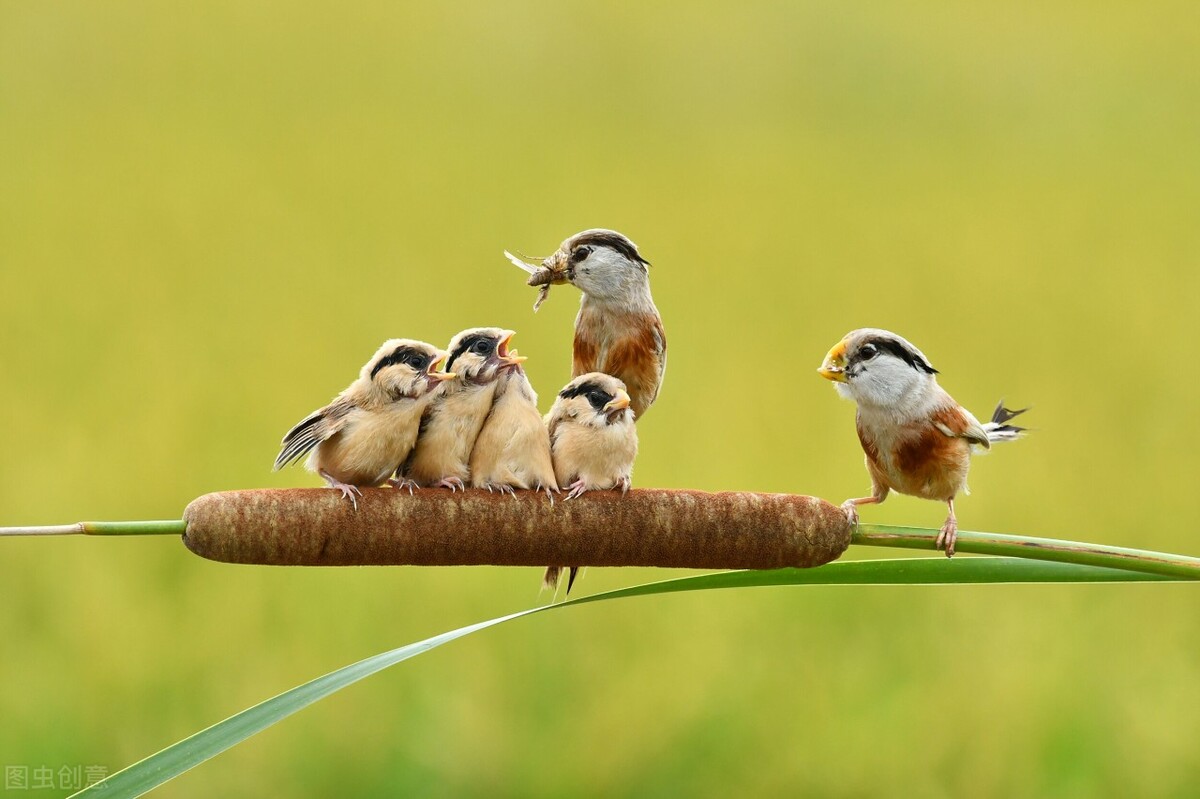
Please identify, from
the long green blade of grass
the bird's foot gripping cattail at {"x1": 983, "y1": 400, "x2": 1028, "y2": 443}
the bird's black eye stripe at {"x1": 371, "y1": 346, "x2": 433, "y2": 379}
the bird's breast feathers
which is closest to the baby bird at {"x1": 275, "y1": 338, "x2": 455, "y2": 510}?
the bird's black eye stripe at {"x1": 371, "y1": 346, "x2": 433, "y2": 379}

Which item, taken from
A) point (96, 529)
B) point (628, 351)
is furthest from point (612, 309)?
point (96, 529)

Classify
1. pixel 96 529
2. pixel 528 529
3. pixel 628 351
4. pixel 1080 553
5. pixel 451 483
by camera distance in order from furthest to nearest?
pixel 628 351 → pixel 451 483 → pixel 528 529 → pixel 1080 553 → pixel 96 529

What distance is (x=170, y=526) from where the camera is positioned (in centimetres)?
146

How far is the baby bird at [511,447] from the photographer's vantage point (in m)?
2.09

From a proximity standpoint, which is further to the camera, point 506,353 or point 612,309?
point 612,309

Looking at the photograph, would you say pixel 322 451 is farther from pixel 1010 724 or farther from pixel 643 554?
pixel 1010 724

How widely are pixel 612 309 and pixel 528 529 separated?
765 millimetres

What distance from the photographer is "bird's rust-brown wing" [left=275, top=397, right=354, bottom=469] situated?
2.00 meters

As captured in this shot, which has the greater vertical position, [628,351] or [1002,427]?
[628,351]

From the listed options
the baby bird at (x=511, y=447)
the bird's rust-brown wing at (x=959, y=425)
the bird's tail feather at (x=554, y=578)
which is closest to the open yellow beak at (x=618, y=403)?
the baby bird at (x=511, y=447)

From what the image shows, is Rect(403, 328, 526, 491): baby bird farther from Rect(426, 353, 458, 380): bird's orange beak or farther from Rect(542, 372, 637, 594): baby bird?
Rect(542, 372, 637, 594): baby bird

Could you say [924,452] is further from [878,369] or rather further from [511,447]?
[511,447]

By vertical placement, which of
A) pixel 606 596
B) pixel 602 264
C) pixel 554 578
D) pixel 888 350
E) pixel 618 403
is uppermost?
pixel 602 264

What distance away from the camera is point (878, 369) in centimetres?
215
